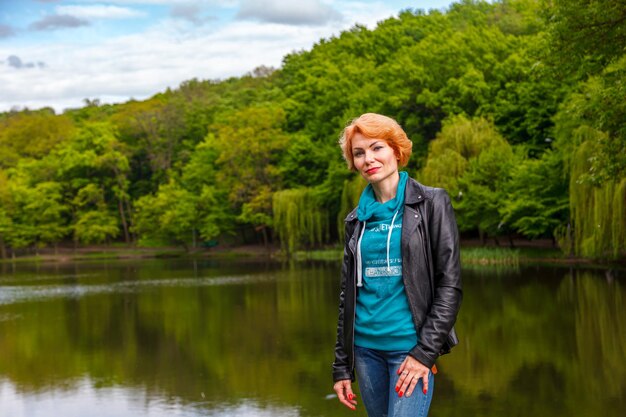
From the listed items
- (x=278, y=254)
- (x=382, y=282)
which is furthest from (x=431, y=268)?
(x=278, y=254)

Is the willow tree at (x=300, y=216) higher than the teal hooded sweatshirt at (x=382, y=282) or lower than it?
lower

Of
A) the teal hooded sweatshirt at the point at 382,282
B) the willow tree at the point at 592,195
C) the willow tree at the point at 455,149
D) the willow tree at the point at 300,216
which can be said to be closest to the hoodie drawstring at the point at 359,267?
the teal hooded sweatshirt at the point at 382,282

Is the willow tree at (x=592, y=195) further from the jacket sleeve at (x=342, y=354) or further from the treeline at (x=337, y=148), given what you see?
the jacket sleeve at (x=342, y=354)

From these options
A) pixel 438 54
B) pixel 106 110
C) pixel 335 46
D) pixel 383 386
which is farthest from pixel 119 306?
pixel 106 110

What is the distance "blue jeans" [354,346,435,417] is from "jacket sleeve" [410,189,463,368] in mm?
122

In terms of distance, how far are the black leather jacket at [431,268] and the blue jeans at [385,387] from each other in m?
0.14

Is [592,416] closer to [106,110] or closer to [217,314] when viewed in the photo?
[217,314]

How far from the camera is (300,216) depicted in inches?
1741

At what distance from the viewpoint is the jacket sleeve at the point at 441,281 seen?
305 cm

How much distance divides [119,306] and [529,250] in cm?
1887

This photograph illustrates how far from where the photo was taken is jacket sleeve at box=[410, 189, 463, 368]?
3051 millimetres

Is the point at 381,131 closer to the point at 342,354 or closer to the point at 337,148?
the point at 342,354

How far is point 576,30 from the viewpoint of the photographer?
14.6 m

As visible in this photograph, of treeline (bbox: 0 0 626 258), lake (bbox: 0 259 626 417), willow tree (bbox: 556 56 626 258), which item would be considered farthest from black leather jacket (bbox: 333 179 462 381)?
willow tree (bbox: 556 56 626 258)
